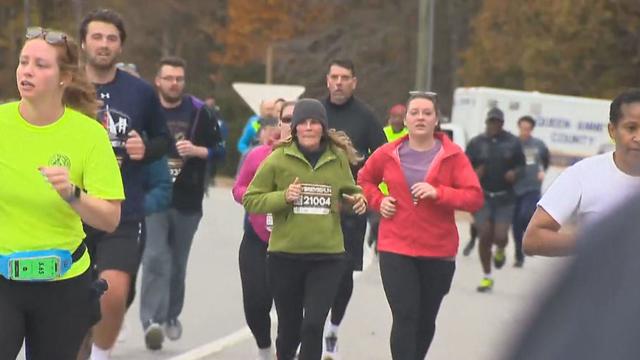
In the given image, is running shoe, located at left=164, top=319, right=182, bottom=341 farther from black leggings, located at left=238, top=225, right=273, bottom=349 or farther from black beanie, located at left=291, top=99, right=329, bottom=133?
black beanie, located at left=291, top=99, right=329, bottom=133

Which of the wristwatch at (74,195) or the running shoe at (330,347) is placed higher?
the wristwatch at (74,195)

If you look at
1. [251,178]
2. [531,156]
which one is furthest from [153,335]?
[531,156]

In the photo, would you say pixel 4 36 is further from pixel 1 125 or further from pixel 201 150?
pixel 1 125

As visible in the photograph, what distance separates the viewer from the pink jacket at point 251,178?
27.6ft

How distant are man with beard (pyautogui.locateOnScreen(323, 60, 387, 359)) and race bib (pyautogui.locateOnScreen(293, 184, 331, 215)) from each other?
1.30 meters

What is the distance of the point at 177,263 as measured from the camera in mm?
9867

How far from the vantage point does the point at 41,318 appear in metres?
5.35

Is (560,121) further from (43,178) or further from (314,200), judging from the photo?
(43,178)

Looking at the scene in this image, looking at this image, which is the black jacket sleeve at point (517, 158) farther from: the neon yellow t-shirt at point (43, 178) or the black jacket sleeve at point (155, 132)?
the neon yellow t-shirt at point (43, 178)

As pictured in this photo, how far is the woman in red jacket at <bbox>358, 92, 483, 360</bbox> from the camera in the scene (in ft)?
25.6

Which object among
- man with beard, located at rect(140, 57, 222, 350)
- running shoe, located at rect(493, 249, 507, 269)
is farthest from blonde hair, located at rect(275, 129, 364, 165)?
running shoe, located at rect(493, 249, 507, 269)

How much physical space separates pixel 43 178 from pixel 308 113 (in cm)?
280

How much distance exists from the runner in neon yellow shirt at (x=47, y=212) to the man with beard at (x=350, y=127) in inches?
146

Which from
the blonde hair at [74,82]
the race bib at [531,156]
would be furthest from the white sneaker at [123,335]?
the race bib at [531,156]
